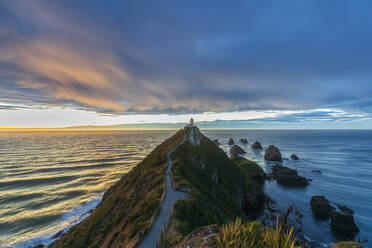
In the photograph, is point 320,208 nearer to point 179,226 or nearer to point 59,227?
point 179,226

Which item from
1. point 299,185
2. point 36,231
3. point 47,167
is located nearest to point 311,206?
point 299,185

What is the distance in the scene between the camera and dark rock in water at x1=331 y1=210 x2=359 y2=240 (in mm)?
23516

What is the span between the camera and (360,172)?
54.1 metres

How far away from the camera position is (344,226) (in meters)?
23.9

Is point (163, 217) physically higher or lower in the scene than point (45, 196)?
higher

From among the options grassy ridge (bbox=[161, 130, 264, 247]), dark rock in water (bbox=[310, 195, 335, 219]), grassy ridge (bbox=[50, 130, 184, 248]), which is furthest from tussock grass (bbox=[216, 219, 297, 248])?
dark rock in water (bbox=[310, 195, 335, 219])

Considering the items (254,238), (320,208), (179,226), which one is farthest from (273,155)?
(254,238)

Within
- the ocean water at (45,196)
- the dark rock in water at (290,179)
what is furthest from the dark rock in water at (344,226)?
the ocean water at (45,196)

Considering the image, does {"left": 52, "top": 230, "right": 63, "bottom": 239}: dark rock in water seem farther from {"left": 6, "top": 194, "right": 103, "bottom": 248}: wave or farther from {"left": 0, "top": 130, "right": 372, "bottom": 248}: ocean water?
{"left": 0, "top": 130, "right": 372, "bottom": 248}: ocean water

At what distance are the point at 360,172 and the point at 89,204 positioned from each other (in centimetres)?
8357

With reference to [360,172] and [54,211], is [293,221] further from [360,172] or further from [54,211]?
[360,172]

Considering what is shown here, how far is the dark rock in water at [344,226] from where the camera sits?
23.5m

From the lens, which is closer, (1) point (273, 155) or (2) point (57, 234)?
(2) point (57, 234)

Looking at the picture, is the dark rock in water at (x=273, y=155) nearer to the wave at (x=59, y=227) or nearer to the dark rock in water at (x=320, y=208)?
the dark rock in water at (x=320, y=208)
